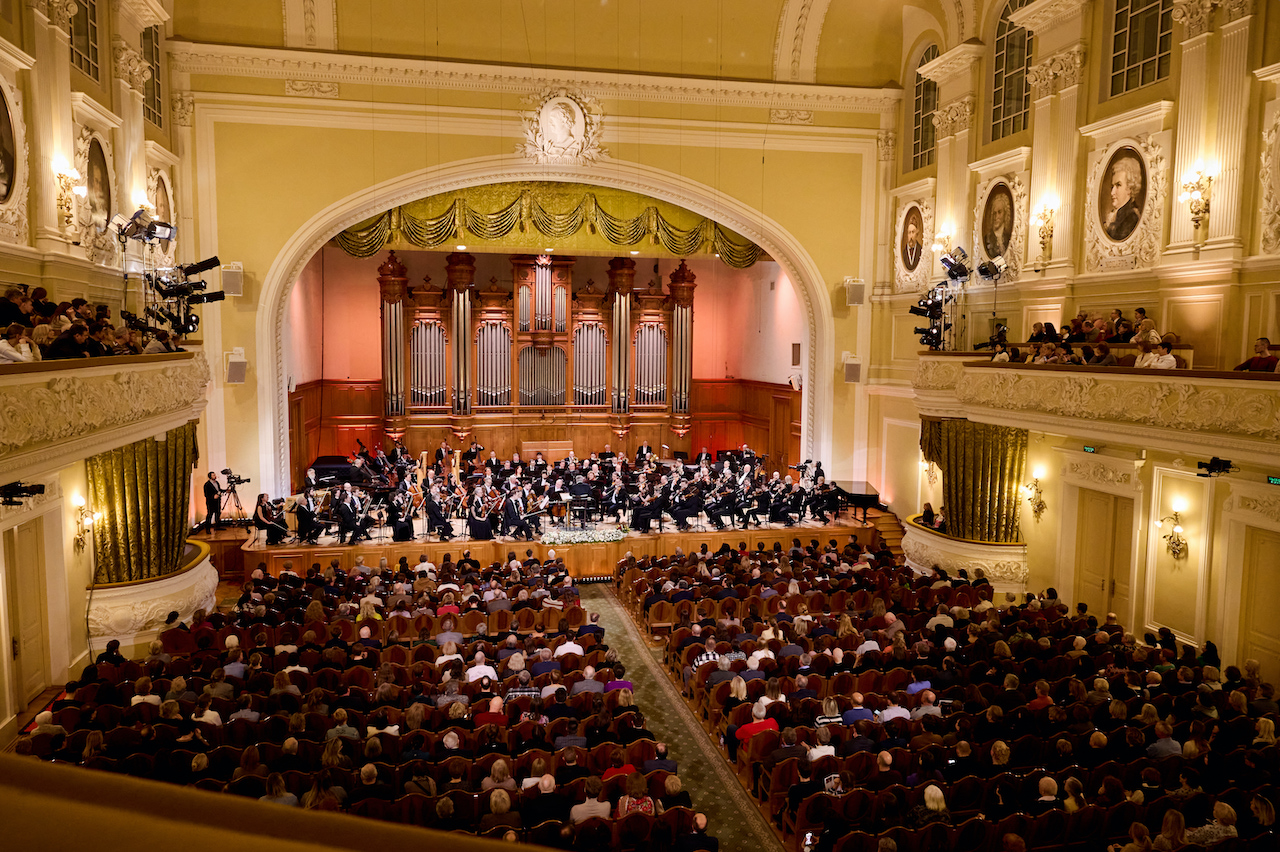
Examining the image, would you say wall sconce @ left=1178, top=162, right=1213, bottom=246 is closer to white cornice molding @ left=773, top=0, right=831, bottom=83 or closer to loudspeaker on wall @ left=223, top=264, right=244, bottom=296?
white cornice molding @ left=773, top=0, right=831, bottom=83

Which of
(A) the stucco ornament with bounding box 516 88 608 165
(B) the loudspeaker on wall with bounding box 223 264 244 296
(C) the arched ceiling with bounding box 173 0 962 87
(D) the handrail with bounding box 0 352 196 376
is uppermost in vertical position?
(C) the arched ceiling with bounding box 173 0 962 87

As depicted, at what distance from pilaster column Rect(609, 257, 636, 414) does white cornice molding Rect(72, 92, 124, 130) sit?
12.8 m

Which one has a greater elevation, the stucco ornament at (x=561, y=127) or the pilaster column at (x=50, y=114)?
the stucco ornament at (x=561, y=127)

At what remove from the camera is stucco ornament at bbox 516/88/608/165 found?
18125mm

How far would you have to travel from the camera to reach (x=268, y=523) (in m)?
15.6

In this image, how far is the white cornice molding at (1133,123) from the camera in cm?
1234

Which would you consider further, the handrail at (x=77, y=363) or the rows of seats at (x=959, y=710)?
the handrail at (x=77, y=363)

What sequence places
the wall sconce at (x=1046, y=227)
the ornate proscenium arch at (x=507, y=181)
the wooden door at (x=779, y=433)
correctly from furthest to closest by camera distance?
1. the wooden door at (x=779, y=433)
2. the ornate proscenium arch at (x=507, y=181)
3. the wall sconce at (x=1046, y=227)

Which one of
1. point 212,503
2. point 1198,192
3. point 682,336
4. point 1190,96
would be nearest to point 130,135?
point 212,503

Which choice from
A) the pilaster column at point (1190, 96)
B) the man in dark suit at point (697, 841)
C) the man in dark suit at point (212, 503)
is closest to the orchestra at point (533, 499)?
the man in dark suit at point (212, 503)

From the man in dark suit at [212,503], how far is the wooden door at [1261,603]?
16.9 m

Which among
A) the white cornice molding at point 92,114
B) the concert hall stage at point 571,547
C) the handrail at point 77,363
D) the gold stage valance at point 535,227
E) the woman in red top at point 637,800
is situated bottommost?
the concert hall stage at point 571,547

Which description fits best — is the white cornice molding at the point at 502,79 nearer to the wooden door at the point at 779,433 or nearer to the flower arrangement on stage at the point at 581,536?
the wooden door at the point at 779,433

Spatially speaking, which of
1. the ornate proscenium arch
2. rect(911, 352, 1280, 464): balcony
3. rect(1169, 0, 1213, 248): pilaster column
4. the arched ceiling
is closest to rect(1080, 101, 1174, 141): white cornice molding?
rect(1169, 0, 1213, 248): pilaster column
